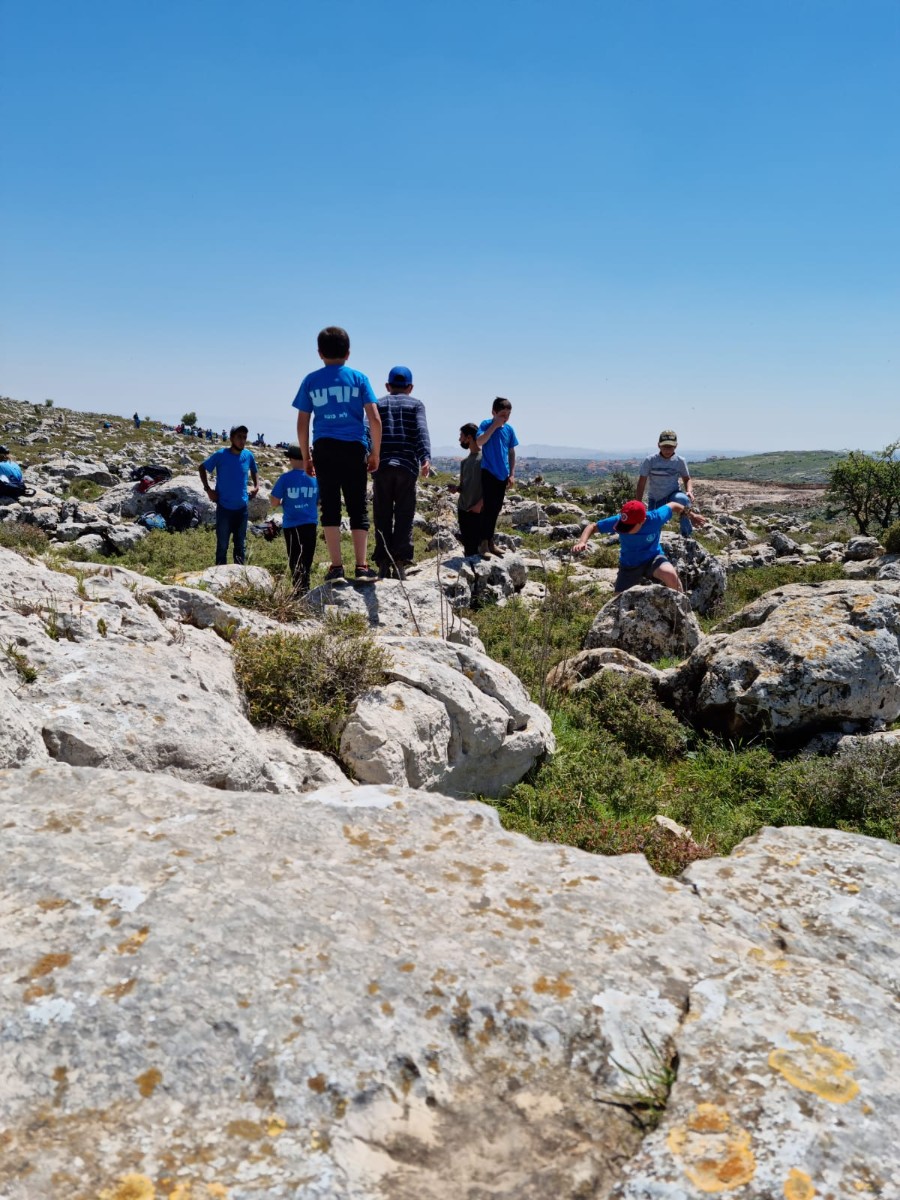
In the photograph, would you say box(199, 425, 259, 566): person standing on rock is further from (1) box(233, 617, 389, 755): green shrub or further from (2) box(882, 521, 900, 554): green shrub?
(2) box(882, 521, 900, 554): green shrub

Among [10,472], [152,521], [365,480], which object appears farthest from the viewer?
[152,521]

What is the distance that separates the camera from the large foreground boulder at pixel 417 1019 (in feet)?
5.93

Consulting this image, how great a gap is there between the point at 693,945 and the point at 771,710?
215 inches

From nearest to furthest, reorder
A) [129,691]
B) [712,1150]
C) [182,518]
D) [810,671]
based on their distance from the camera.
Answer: [712,1150] → [129,691] → [810,671] → [182,518]

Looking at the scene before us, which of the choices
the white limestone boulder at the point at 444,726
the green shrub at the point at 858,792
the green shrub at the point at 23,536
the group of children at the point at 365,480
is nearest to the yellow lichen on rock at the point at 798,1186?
the white limestone boulder at the point at 444,726

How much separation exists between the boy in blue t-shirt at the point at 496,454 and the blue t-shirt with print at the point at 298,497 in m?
3.24

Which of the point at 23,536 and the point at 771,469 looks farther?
the point at 771,469

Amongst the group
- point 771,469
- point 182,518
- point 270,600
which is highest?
point 771,469

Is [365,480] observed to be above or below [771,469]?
below

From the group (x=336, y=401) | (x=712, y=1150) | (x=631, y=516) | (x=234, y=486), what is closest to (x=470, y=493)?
(x=631, y=516)

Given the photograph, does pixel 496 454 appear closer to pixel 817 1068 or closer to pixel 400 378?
pixel 400 378

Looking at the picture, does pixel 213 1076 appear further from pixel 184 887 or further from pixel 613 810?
pixel 613 810

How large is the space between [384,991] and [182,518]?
18948 millimetres

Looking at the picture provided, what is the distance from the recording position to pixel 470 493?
1242 cm
